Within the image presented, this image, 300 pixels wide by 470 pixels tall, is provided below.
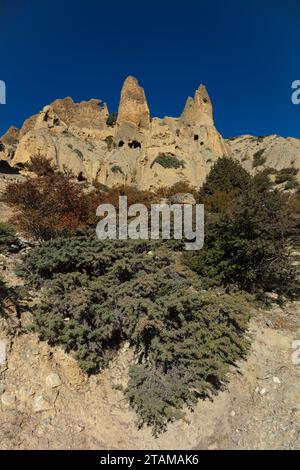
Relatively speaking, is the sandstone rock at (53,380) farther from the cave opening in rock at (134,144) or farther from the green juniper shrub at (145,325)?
the cave opening in rock at (134,144)

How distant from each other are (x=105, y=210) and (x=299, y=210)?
993 cm

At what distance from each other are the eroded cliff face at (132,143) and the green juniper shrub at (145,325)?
20.6 metres

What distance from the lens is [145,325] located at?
14.5ft

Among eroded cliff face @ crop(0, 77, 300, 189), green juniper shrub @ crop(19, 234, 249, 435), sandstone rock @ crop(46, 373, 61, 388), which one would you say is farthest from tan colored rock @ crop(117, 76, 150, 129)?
sandstone rock @ crop(46, 373, 61, 388)

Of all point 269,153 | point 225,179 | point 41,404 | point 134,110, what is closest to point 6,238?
point 41,404

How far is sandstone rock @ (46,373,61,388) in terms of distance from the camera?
157 inches

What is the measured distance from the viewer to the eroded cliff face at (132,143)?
26297mm

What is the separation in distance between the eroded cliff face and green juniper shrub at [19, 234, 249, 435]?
20.6m

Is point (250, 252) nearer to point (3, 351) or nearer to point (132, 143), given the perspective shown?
point (3, 351)

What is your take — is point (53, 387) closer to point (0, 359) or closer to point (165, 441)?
point (0, 359)

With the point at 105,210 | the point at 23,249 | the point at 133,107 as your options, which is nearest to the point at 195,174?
the point at 133,107

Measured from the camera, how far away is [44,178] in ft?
28.1

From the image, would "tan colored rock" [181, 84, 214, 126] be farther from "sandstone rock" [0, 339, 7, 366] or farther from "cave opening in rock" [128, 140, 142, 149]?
"sandstone rock" [0, 339, 7, 366]

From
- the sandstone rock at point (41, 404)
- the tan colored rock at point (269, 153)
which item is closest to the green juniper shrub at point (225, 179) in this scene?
the tan colored rock at point (269, 153)
